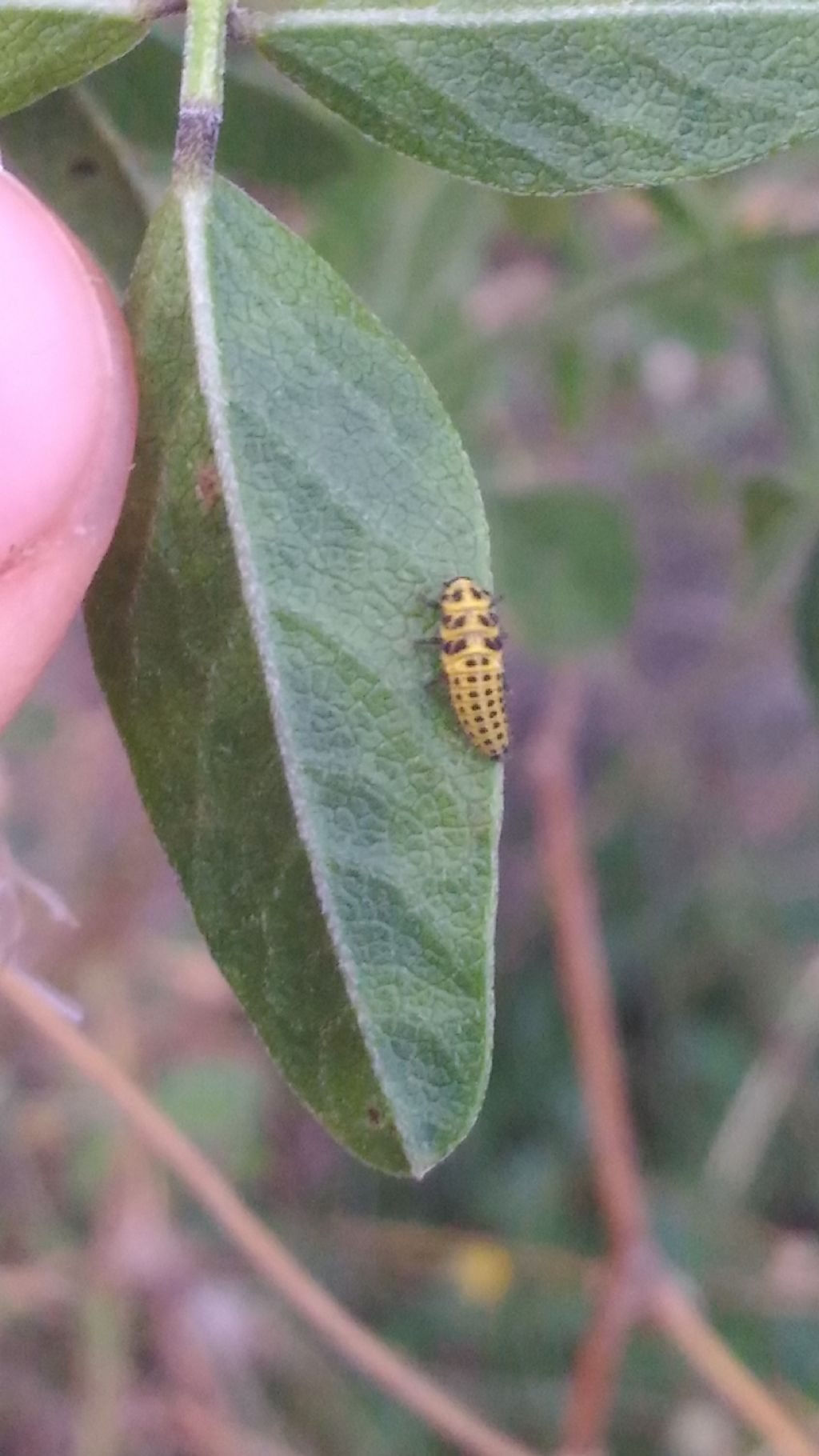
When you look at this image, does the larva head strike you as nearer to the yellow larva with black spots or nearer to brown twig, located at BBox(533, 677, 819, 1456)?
the yellow larva with black spots

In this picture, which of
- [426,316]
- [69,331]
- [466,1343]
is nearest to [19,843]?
[466,1343]

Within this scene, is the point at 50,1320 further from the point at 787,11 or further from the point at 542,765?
the point at 787,11

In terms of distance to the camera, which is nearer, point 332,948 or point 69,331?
point 332,948

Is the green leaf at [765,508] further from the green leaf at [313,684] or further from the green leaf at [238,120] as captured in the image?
the green leaf at [313,684]

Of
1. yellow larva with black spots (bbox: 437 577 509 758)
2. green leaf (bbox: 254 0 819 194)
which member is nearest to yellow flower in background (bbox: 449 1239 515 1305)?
yellow larva with black spots (bbox: 437 577 509 758)

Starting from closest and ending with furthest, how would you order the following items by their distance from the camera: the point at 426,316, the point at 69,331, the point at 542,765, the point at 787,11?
1. the point at 787,11
2. the point at 69,331
3. the point at 426,316
4. the point at 542,765

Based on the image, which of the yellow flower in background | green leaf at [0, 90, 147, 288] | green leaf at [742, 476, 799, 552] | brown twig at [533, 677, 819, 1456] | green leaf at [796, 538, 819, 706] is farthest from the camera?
the yellow flower in background

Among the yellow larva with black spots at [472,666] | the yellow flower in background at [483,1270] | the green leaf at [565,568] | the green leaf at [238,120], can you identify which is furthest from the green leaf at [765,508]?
Result: the yellow flower in background at [483,1270]
